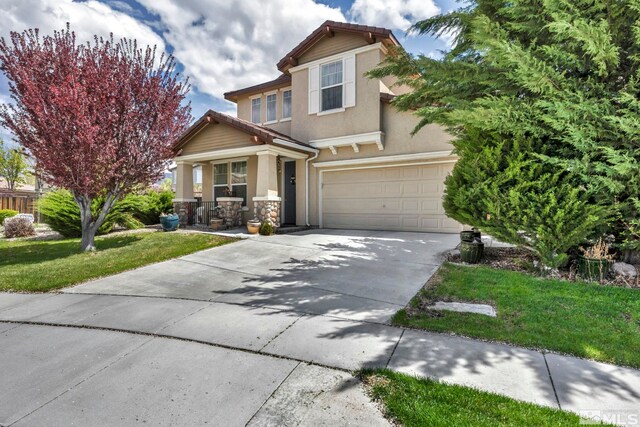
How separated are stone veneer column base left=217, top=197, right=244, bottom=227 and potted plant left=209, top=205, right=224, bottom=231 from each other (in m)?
0.13

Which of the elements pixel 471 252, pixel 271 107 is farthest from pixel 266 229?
pixel 271 107

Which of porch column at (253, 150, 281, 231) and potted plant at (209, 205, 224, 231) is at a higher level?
porch column at (253, 150, 281, 231)

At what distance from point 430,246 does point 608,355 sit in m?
5.07

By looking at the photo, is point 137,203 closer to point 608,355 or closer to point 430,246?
point 430,246

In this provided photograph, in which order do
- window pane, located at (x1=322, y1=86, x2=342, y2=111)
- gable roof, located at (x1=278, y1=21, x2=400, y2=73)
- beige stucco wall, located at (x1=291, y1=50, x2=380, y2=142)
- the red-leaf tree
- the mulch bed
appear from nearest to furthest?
the mulch bed < the red-leaf tree < gable roof, located at (x1=278, y1=21, x2=400, y2=73) < beige stucco wall, located at (x1=291, y1=50, x2=380, y2=142) < window pane, located at (x1=322, y1=86, x2=342, y2=111)

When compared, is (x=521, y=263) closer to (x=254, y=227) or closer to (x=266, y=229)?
(x=266, y=229)

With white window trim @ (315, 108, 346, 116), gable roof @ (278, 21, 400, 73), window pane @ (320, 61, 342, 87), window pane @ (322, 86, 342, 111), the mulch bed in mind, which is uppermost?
gable roof @ (278, 21, 400, 73)

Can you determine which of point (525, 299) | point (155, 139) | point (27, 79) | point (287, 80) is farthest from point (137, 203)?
point (525, 299)

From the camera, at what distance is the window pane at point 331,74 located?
1138 centimetres

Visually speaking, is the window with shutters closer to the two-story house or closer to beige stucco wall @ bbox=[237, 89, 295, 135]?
the two-story house

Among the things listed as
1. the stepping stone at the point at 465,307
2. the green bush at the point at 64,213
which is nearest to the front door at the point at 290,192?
the green bush at the point at 64,213

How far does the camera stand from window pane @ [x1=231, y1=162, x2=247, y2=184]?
12.8 m

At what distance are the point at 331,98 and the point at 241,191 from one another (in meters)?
5.19

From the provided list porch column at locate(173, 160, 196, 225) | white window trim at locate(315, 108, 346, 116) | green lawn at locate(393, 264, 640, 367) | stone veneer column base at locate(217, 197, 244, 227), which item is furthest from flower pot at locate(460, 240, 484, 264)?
porch column at locate(173, 160, 196, 225)
